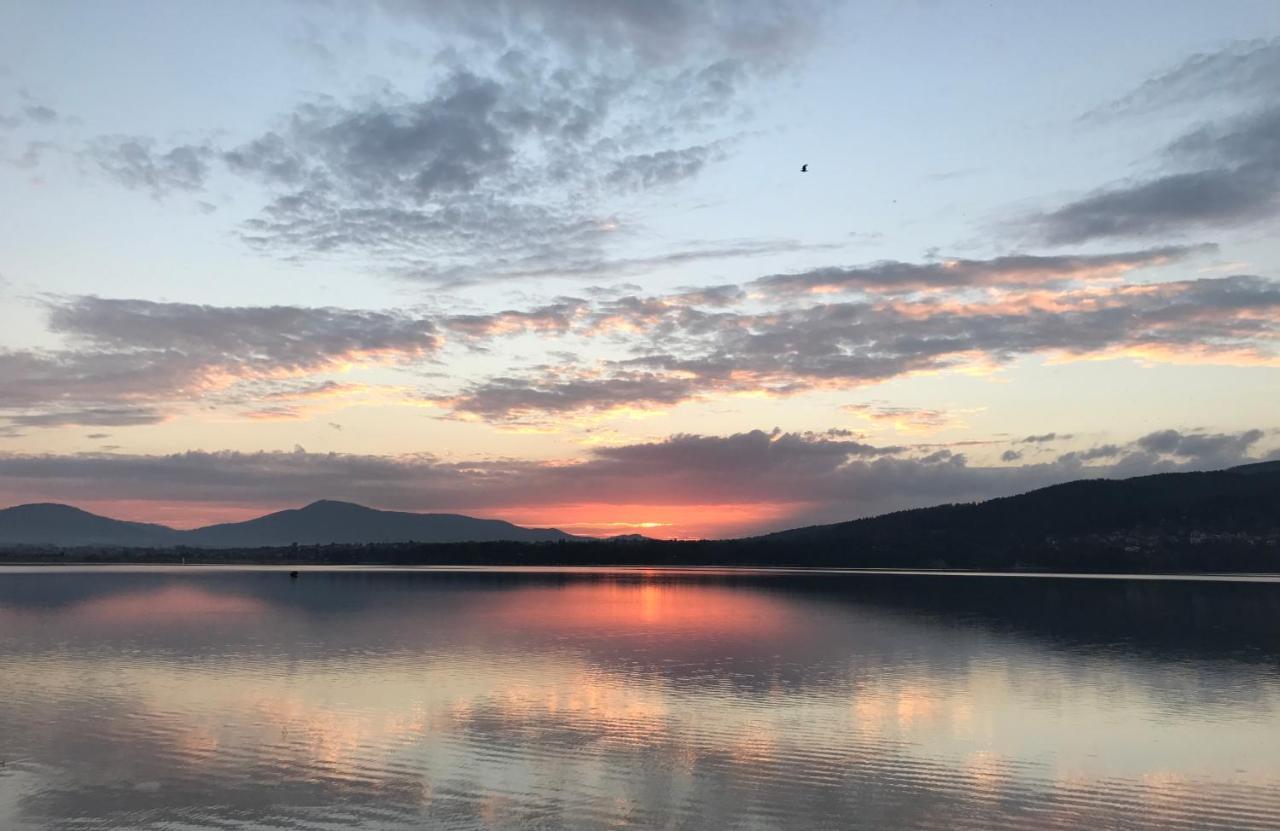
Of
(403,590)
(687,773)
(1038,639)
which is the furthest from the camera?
(403,590)

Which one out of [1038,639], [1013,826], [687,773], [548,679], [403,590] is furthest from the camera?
[403,590]

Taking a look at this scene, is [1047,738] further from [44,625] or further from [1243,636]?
[44,625]

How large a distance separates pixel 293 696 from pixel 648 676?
13473 mm

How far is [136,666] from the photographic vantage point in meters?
39.6

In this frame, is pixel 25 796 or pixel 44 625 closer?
pixel 25 796

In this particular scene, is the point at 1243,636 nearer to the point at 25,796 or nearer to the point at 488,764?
the point at 488,764

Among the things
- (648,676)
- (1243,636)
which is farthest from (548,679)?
(1243,636)

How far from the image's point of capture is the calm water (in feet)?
65.4

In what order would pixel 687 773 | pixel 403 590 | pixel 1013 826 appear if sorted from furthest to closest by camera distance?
1. pixel 403 590
2. pixel 687 773
3. pixel 1013 826

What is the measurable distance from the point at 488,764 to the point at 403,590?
289ft

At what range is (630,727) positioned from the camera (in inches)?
1110

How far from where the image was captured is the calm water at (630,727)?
19.9 m

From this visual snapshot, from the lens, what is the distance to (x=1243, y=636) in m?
58.7

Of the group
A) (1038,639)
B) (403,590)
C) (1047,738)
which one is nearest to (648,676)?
(1047,738)
